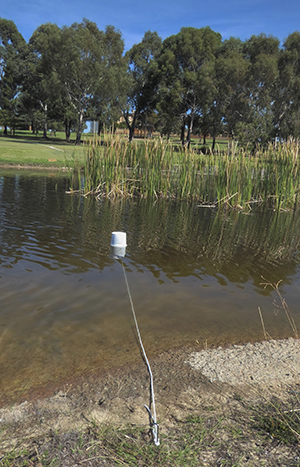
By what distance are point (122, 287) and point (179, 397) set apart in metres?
2.18

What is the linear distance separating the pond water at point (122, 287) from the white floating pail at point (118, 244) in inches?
6.0

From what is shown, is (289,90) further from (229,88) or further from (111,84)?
(111,84)

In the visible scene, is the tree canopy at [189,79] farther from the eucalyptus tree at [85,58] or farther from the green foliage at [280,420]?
the green foliage at [280,420]

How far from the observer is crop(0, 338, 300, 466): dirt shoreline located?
2088mm

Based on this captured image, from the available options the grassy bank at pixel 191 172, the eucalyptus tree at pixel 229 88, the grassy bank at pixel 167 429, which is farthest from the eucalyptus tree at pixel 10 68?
the grassy bank at pixel 167 429

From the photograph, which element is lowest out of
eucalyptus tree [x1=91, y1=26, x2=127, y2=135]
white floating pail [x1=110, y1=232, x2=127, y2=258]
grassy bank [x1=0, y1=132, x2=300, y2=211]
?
white floating pail [x1=110, y1=232, x2=127, y2=258]

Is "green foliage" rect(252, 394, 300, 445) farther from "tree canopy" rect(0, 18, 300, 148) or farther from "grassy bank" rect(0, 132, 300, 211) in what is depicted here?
"tree canopy" rect(0, 18, 300, 148)

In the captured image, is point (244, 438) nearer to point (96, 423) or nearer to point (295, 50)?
point (96, 423)

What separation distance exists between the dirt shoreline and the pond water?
0.22m

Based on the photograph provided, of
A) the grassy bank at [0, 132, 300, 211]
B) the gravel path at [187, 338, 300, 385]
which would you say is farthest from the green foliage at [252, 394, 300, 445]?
the grassy bank at [0, 132, 300, 211]

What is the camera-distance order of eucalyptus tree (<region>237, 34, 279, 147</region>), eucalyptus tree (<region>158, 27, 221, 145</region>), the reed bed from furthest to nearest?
eucalyptus tree (<region>158, 27, 221, 145</region>), eucalyptus tree (<region>237, 34, 279, 147</region>), the reed bed

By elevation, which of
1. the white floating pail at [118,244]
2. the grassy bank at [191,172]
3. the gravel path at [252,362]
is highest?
the grassy bank at [191,172]

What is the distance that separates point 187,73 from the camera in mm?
36781

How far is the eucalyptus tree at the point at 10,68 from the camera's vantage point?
4653 cm
